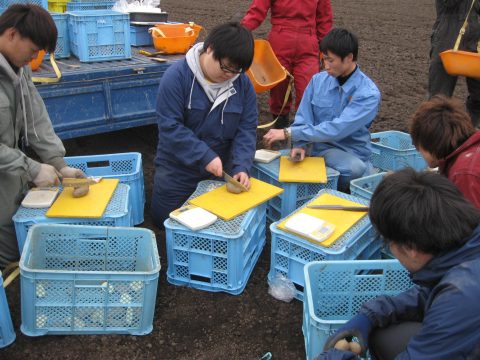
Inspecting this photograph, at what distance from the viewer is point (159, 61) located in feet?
13.9

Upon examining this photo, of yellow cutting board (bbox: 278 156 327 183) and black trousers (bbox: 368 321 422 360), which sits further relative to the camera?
yellow cutting board (bbox: 278 156 327 183)

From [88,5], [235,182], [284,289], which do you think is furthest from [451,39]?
[88,5]

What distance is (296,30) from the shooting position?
4504mm

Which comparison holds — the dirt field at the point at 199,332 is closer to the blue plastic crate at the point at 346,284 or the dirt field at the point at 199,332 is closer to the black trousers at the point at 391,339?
the blue plastic crate at the point at 346,284

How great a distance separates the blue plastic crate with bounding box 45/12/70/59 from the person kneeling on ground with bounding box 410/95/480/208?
3188 millimetres

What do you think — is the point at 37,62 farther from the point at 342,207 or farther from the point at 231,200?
the point at 342,207

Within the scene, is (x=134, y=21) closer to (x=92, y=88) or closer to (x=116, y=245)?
(x=92, y=88)

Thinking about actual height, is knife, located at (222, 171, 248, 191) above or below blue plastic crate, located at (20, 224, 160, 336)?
above

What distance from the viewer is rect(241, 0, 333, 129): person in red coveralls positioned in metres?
4.49

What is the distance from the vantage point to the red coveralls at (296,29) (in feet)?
14.7

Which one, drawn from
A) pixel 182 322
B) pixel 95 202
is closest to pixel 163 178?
pixel 95 202

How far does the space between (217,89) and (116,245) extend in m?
1.17

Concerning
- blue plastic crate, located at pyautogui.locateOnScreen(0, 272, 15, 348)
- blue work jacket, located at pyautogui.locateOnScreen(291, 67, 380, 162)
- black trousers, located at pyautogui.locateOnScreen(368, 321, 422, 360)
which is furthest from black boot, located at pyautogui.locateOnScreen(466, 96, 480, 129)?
blue plastic crate, located at pyautogui.locateOnScreen(0, 272, 15, 348)

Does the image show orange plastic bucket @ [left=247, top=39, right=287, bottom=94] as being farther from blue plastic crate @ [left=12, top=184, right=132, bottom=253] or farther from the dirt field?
blue plastic crate @ [left=12, top=184, right=132, bottom=253]
